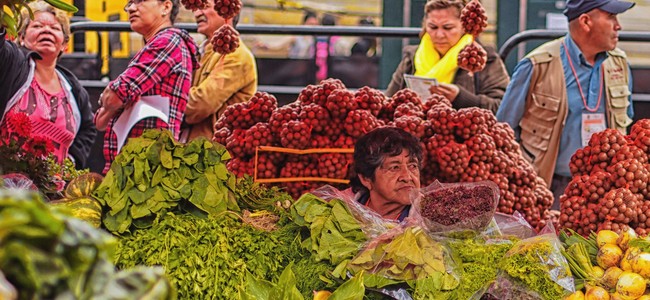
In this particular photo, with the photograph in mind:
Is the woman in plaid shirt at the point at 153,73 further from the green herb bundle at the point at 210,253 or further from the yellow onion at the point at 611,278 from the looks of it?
the yellow onion at the point at 611,278

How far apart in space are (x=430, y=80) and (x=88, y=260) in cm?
421

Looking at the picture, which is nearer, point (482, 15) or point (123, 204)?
point (123, 204)

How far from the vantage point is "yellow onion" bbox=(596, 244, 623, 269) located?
3.08 meters

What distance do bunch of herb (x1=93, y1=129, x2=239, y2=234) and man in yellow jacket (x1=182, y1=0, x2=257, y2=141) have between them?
6.23 ft

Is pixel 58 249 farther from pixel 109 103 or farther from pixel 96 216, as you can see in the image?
pixel 109 103

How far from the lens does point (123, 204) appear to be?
3107 mm

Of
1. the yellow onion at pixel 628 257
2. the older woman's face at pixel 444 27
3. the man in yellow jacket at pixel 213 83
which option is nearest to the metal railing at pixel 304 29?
the older woman's face at pixel 444 27

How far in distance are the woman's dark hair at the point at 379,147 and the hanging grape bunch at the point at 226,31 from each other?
910 millimetres

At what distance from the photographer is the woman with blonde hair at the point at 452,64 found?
18.1ft

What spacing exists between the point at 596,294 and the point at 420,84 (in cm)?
246

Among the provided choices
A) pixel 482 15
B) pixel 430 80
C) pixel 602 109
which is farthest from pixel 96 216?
pixel 602 109

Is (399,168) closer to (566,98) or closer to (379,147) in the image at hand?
(379,147)

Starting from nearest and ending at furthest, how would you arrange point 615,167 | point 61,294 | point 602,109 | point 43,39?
point 61,294 → point 615,167 → point 43,39 → point 602,109

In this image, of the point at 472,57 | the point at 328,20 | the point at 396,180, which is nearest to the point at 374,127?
the point at 396,180
